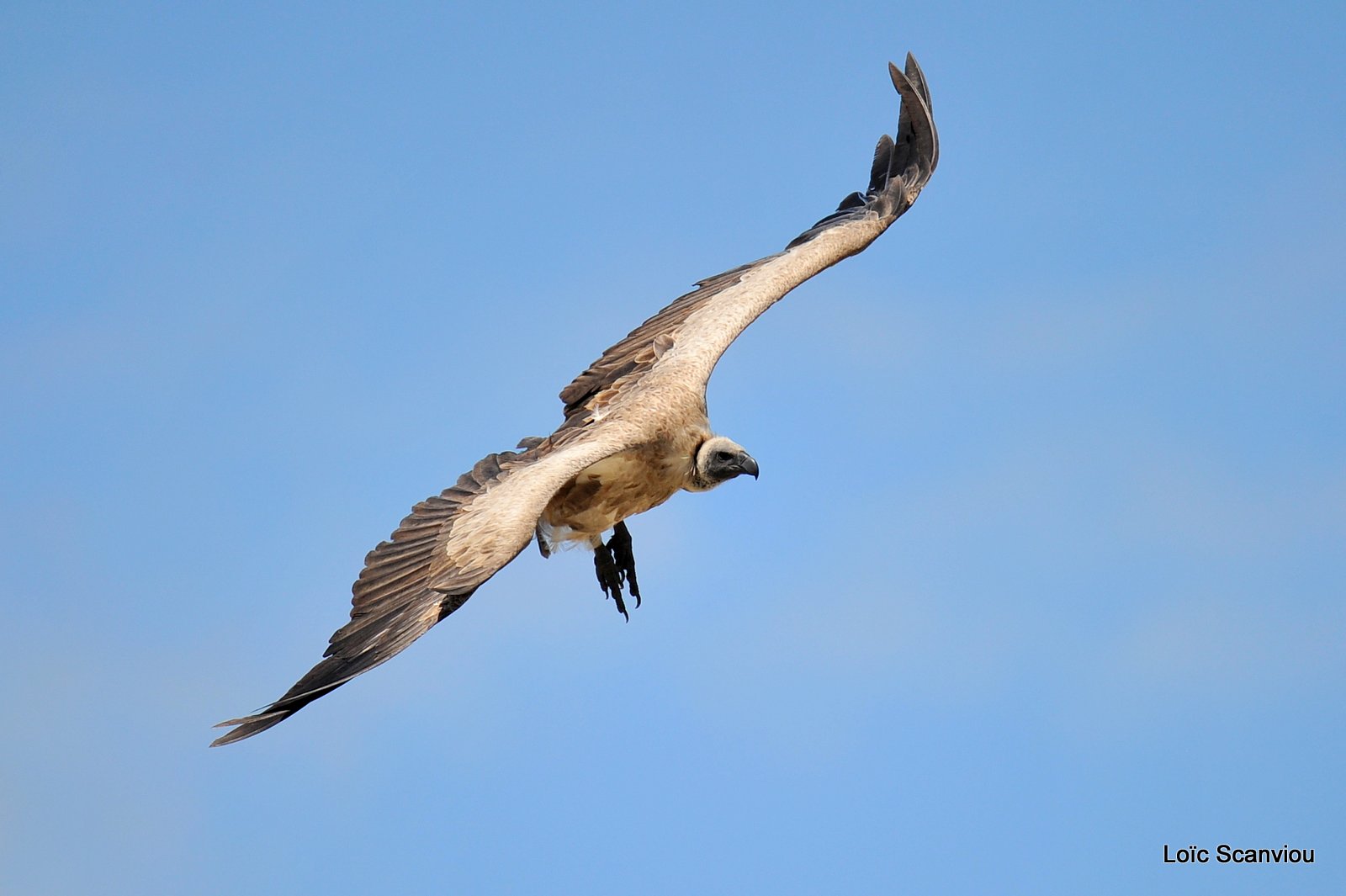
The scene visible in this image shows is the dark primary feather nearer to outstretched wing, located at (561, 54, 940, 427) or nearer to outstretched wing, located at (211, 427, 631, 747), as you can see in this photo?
outstretched wing, located at (211, 427, 631, 747)

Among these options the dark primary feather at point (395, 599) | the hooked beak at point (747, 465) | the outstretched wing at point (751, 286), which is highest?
the outstretched wing at point (751, 286)

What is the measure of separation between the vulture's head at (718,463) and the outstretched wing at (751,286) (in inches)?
19.0

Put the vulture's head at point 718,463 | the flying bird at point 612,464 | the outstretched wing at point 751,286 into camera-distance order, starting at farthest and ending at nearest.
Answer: the outstretched wing at point 751,286 < the vulture's head at point 718,463 < the flying bird at point 612,464

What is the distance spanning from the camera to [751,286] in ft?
42.0

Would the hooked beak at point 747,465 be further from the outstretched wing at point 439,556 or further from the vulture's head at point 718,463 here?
the outstretched wing at point 439,556

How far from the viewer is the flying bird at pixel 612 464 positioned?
900 centimetres

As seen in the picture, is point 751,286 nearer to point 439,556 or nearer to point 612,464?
point 612,464

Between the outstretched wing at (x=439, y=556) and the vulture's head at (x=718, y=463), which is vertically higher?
the vulture's head at (x=718, y=463)

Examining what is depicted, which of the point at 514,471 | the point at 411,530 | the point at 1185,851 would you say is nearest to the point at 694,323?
the point at 514,471

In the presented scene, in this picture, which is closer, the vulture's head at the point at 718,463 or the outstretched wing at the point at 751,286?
the vulture's head at the point at 718,463

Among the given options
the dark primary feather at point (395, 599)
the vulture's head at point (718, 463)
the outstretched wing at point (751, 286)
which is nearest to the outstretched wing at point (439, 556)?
the dark primary feather at point (395, 599)

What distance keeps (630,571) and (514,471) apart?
167 centimetres

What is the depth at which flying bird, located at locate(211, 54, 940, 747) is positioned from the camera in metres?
9.00

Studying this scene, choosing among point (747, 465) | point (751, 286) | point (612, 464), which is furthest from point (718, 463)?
point (751, 286)
